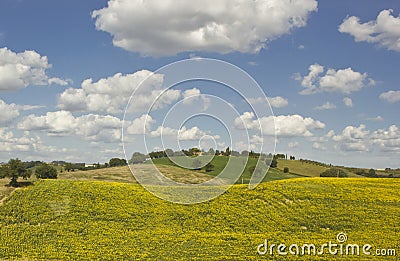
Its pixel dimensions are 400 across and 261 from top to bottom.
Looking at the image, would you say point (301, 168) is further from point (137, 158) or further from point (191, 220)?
point (137, 158)

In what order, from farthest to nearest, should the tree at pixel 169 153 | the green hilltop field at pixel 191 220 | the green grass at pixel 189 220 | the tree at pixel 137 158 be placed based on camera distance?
the green grass at pixel 189 220, the green hilltop field at pixel 191 220, the tree at pixel 169 153, the tree at pixel 137 158

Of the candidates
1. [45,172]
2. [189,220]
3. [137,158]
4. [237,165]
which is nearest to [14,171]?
[45,172]

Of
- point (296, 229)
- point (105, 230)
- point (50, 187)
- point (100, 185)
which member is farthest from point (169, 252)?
point (50, 187)

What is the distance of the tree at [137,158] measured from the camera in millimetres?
19652

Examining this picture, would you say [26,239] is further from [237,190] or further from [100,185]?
[237,190]

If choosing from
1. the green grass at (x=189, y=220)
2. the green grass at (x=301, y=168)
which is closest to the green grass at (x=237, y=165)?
the green grass at (x=189, y=220)

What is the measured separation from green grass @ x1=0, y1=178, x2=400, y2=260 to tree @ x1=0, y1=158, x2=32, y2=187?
6.86 feet

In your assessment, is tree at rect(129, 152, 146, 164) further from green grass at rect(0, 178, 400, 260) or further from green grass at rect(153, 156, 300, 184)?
green grass at rect(0, 178, 400, 260)

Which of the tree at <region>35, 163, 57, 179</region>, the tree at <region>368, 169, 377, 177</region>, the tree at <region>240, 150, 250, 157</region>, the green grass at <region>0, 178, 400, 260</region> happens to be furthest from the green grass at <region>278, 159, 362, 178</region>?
the tree at <region>240, 150, 250, 157</region>

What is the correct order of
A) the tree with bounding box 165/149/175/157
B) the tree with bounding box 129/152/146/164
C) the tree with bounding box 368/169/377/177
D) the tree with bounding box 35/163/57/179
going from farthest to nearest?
the tree with bounding box 368/169/377/177 → the tree with bounding box 35/163/57/179 → the tree with bounding box 165/149/175/157 → the tree with bounding box 129/152/146/164

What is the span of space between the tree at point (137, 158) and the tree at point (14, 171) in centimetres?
1921

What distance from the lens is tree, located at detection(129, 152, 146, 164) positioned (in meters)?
19.7

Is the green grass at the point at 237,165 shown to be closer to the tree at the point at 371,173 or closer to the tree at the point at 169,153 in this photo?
the tree at the point at 169,153

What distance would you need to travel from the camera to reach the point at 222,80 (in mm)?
18969
